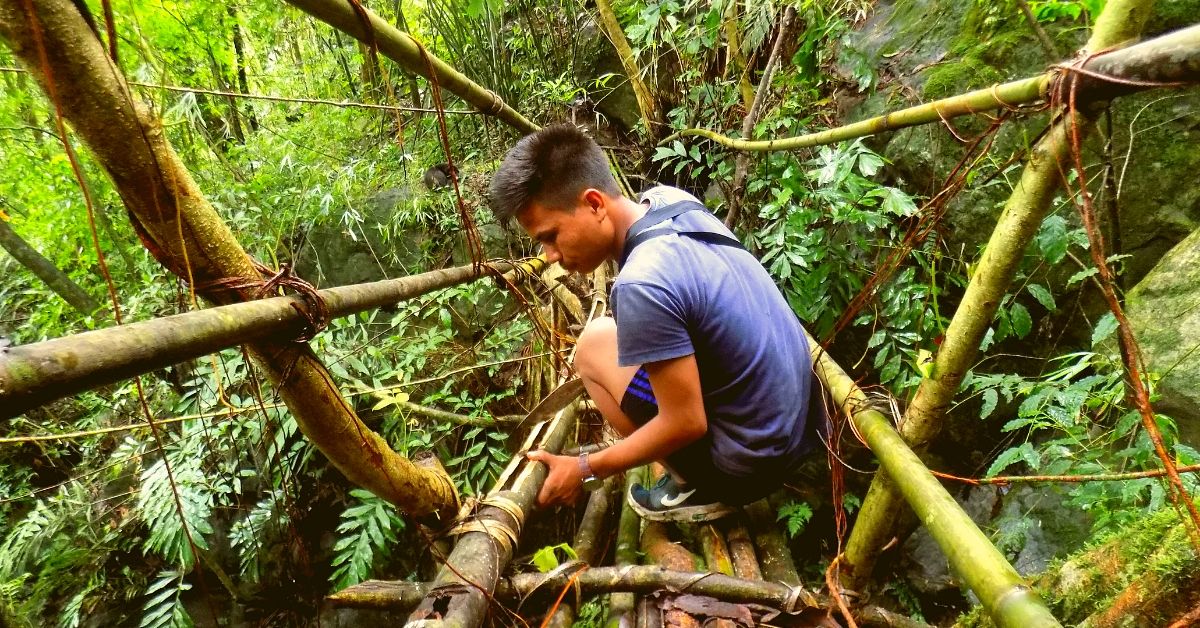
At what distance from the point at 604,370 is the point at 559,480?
43 centimetres

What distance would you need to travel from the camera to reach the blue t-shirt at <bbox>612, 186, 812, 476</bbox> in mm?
1517

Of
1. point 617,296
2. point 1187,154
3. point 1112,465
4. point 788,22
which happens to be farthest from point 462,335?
point 1187,154

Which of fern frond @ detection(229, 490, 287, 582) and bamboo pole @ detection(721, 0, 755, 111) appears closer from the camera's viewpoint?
fern frond @ detection(229, 490, 287, 582)

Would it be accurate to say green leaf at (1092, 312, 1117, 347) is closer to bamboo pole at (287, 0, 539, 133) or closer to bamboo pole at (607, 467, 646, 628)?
bamboo pole at (607, 467, 646, 628)

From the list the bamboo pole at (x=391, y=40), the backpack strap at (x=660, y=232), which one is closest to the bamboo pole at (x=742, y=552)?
the backpack strap at (x=660, y=232)

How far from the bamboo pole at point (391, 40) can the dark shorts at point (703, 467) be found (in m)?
1.23

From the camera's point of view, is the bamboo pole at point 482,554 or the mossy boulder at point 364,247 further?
the mossy boulder at point 364,247

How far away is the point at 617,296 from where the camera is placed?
1.54m

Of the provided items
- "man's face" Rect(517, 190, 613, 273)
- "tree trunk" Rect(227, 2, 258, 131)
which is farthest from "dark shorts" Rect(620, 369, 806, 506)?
"tree trunk" Rect(227, 2, 258, 131)

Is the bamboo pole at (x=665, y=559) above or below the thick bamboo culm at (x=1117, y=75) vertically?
below

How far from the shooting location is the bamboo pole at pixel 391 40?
4.35 ft

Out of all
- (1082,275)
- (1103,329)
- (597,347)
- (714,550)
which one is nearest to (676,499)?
(714,550)

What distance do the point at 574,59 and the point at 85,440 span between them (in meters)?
5.19

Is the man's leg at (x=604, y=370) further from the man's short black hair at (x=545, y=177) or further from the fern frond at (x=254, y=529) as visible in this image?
the fern frond at (x=254, y=529)
